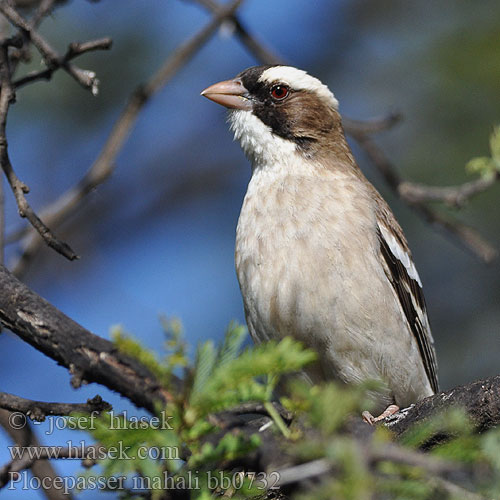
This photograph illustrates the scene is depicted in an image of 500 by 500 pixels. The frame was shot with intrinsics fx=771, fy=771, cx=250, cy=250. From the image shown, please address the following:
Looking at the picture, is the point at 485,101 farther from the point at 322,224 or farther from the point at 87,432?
the point at 87,432

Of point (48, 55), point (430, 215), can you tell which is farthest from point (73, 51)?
point (430, 215)

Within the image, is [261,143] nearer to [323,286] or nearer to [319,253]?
[319,253]

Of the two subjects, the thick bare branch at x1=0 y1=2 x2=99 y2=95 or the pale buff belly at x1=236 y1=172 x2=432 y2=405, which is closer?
the thick bare branch at x1=0 y1=2 x2=99 y2=95

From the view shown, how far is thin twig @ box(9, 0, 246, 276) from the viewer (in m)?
5.24

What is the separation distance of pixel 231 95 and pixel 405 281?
1965mm

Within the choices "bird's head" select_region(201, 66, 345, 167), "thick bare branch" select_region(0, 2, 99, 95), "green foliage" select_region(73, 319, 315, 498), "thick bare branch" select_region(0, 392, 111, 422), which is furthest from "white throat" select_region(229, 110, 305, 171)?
"green foliage" select_region(73, 319, 315, 498)

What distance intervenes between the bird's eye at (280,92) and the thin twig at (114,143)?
653mm

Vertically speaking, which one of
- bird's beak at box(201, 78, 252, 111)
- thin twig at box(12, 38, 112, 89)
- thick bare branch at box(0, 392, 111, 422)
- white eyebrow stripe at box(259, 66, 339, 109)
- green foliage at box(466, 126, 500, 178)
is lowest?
thick bare branch at box(0, 392, 111, 422)

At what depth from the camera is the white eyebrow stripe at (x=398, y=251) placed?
5.63 meters

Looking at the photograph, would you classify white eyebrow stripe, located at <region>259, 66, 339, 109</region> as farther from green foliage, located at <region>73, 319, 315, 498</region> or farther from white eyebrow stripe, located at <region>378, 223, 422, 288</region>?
green foliage, located at <region>73, 319, 315, 498</region>

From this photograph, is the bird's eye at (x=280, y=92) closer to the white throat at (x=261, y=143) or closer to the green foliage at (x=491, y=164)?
the white throat at (x=261, y=143)

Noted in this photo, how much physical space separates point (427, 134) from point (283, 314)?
586 cm

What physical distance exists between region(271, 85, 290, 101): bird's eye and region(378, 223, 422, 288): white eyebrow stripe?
1341 millimetres

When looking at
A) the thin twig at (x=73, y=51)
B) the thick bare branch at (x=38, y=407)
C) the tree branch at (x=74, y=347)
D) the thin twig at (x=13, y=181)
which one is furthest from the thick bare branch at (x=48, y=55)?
the thick bare branch at (x=38, y=407)
